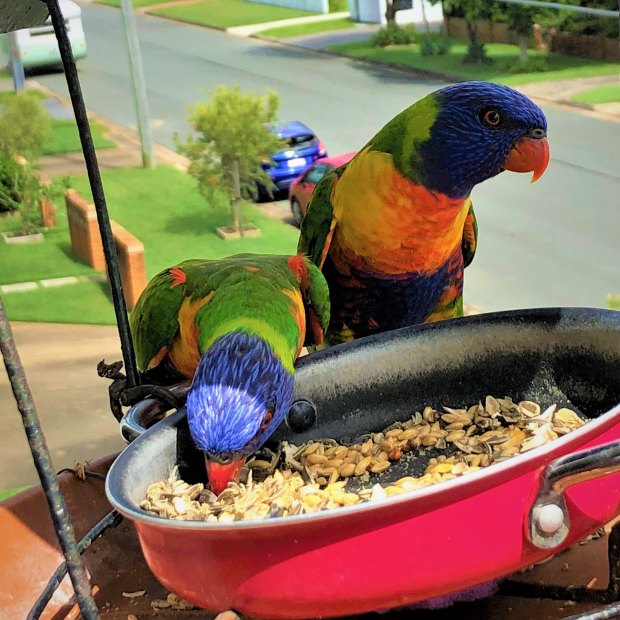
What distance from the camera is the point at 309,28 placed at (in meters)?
10.4

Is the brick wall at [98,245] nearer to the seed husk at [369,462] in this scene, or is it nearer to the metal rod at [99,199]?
the metal rod at [99,199]

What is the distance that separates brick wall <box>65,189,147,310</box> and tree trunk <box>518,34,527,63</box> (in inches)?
156

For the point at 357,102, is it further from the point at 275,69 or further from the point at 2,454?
the point at 2,454

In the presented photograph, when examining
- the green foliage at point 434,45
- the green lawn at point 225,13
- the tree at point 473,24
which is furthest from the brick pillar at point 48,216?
the green lawn at point 225,13

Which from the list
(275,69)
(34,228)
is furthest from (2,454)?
(275,69)

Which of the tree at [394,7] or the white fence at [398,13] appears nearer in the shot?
the white fence at [398,13]

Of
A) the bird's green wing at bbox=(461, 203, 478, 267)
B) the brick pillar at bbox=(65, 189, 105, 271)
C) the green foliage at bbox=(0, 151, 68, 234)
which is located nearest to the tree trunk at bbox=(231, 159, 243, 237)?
the brick pillar at bbox=(65, 189, 105, 271)

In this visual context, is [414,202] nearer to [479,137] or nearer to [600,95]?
[479,137]

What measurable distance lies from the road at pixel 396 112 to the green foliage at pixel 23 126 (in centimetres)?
26

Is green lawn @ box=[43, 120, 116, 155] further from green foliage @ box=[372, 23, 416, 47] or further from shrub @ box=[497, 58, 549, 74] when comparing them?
green foliage @ box=[372, 23, 416, 47]

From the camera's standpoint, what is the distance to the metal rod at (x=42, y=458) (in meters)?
0.55

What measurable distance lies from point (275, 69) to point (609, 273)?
5.24 m

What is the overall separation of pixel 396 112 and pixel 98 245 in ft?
8.53

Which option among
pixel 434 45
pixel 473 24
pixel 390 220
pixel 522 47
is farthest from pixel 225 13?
Result: pixel 390 220
